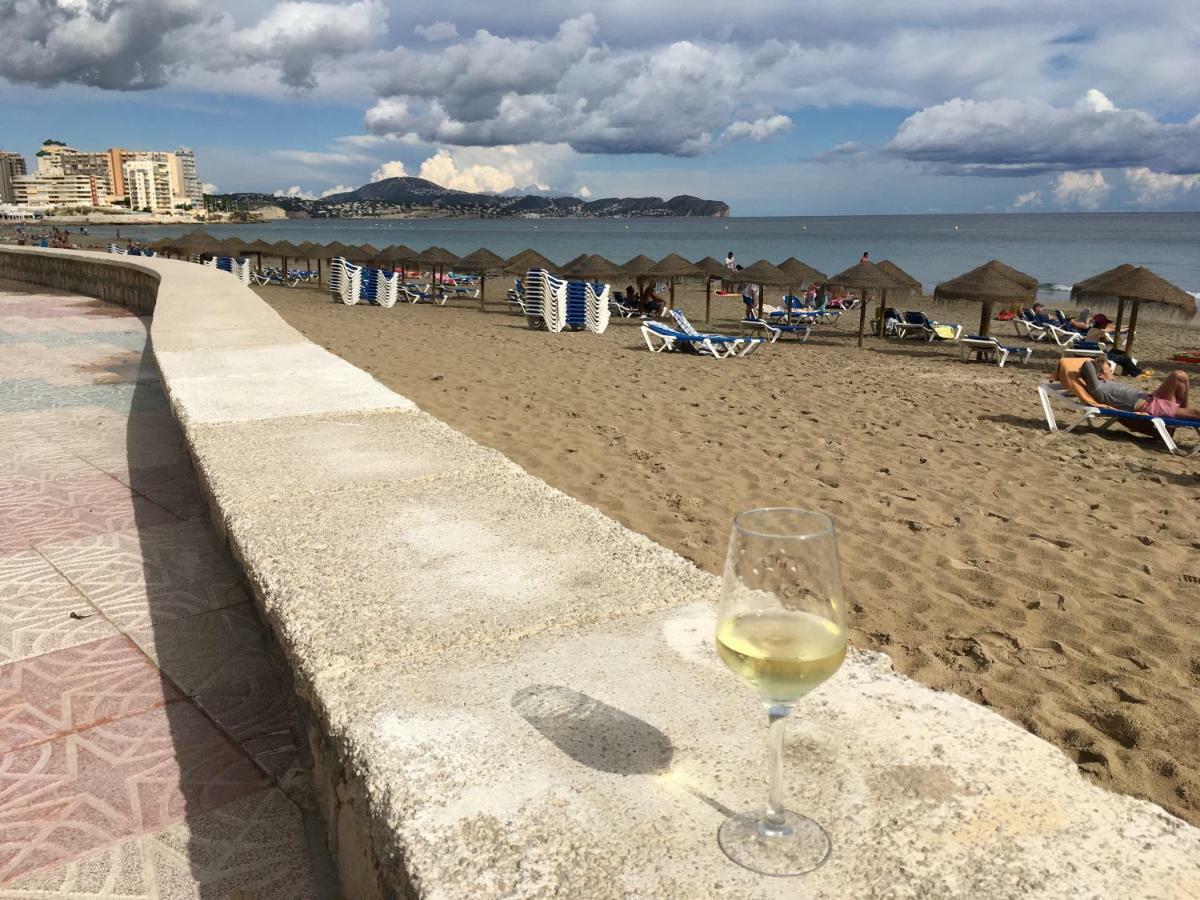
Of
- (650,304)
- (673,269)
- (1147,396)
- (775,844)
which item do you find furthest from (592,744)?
(673,269)

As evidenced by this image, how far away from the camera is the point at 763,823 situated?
115cm

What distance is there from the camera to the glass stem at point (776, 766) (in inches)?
41.4

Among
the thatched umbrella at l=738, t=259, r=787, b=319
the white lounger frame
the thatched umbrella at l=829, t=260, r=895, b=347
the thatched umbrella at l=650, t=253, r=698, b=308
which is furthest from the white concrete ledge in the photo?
the thatched umbrella at l=650, t=253, r=698, b=308

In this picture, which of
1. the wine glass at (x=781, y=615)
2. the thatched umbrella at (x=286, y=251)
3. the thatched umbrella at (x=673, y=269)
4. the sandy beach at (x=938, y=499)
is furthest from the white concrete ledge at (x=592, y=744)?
the thatched umbrella at (x=286, y=251)

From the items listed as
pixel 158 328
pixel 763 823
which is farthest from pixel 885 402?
pixel 763 823

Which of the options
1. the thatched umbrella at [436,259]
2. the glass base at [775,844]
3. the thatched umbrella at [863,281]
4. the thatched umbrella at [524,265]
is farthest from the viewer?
the thatched umbrella at [436,259]

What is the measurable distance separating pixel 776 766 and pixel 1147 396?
27.7 feet

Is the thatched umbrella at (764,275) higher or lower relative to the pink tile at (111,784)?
higher

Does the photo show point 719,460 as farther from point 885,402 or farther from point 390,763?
point 390,763

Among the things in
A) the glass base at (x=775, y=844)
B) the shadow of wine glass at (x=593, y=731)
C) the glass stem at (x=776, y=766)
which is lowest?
the glass base at (x=775, y=844)

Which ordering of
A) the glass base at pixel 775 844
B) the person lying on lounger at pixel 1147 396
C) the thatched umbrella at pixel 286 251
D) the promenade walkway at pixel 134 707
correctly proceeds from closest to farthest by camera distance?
the glass base at pixel 775 844, the promenade walkway at pixel 134 707, the person lying on lounger at pixel 1147 396, the thatched umbrella at pixel 286 251

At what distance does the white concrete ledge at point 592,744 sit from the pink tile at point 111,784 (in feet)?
1.54

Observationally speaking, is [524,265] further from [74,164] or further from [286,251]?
[74,164]

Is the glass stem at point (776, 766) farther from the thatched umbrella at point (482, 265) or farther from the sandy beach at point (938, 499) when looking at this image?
the thatched umbrella at point (482, 265)
